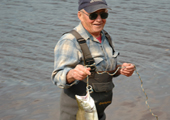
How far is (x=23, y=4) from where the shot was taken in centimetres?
1619

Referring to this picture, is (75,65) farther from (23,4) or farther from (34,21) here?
(23,4)

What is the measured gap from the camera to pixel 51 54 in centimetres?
943

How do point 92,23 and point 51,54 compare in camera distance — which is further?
point 51,54

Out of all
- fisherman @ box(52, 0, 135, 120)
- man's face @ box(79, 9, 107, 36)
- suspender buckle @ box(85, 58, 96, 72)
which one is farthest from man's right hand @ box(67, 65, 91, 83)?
man's face @ box(79, 9, 107, 36)

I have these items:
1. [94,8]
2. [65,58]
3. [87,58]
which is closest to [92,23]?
[94,8]

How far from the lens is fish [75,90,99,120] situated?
3117mm

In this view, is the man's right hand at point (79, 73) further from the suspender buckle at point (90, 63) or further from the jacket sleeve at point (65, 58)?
the suspender buckle at point (90, 63)

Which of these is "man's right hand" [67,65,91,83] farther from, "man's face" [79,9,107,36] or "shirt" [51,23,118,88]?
"man's face" [79,9,107,36]

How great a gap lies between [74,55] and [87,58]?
156 millimetres

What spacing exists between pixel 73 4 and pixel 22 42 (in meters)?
6.24

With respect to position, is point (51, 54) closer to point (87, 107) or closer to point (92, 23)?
point (92, 23)

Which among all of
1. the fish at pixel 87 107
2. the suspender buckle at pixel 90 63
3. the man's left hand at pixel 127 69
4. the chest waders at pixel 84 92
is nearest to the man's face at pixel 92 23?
the chest waders at pixel 84 92

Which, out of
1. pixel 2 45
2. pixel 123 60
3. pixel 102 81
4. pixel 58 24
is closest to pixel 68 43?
pixel 102 81

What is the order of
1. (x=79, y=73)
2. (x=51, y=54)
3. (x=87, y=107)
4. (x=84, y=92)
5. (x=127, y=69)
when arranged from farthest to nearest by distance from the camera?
(x=51, y=54), (x=127, y=69), (x=84, y=92), (x=87, y=107), (x=79, y=73)
